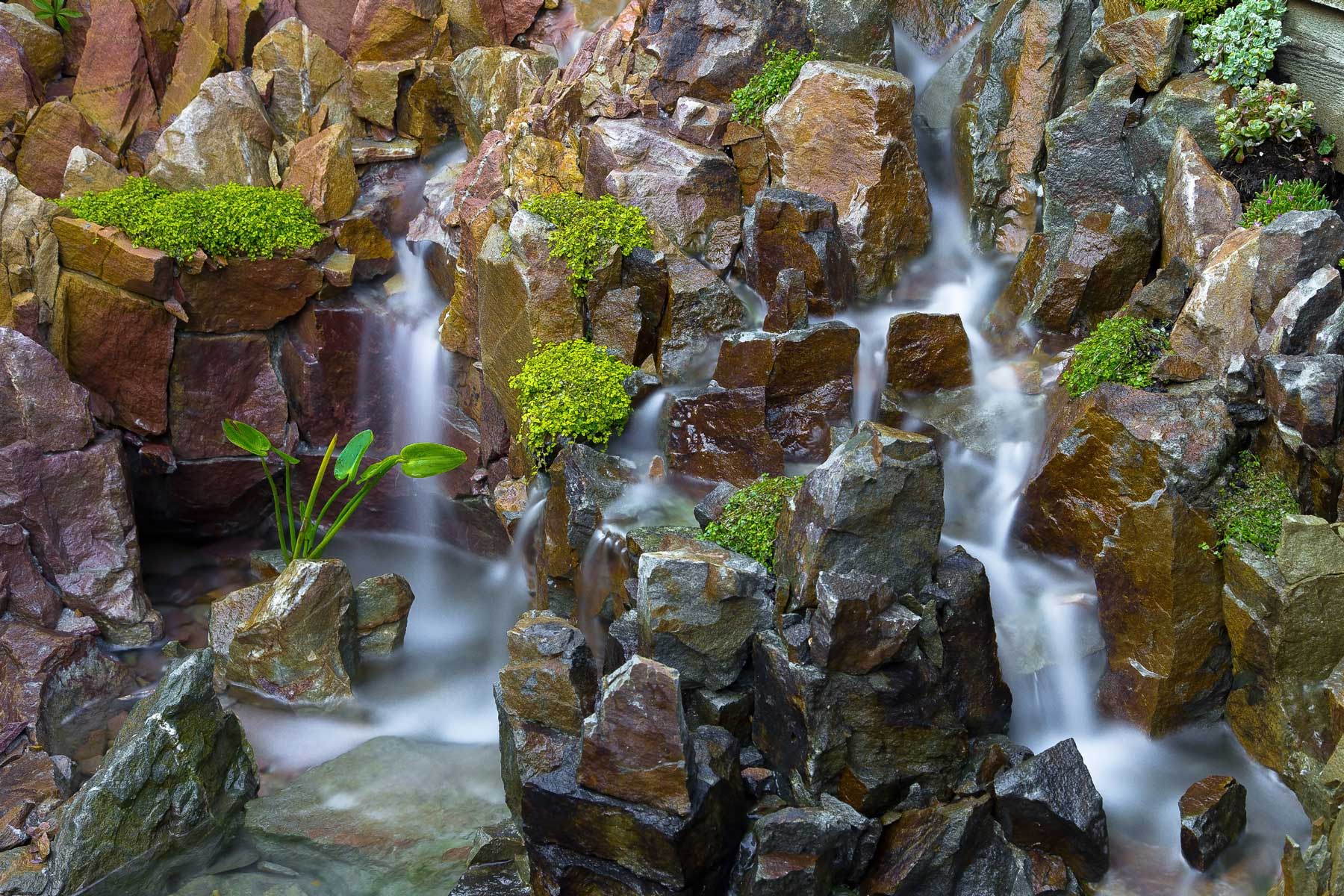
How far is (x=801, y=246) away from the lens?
9.30m

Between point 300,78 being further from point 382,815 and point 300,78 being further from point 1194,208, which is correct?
point 1194,208

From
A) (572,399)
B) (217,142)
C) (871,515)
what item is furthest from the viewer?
(217,142)

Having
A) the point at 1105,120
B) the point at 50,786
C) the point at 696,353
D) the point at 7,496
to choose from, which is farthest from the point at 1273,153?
the point at 7,496

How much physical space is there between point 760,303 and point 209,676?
210 inches

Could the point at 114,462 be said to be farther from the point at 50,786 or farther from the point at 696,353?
the point at 696,353

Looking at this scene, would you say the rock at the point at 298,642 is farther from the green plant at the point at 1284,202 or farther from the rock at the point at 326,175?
the green plant at the point at 1284,202

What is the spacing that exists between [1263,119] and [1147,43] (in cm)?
120

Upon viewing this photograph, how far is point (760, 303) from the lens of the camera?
9742mm

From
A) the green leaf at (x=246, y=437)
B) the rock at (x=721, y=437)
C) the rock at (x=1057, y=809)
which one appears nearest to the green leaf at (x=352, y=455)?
the green leaf at (x=246, y=437)

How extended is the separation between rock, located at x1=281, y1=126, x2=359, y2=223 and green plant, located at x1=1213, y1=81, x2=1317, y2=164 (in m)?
8.60

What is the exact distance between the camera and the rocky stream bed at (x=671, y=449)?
6.32 m

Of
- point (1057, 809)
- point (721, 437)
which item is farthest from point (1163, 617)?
point (721, 437)

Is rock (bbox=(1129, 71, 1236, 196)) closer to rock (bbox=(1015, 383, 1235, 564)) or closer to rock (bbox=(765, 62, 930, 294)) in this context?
rock (bbox=(765, 62, 930, 294))

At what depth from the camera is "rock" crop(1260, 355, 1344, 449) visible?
6.57 metres
